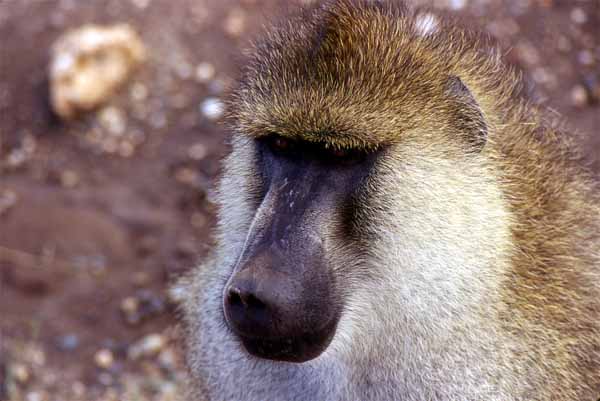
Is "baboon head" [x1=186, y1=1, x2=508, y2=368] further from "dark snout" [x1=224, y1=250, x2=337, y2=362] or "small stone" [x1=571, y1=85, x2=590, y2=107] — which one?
"small stone" [x1=571, y1=85, x2=590, y2=107]

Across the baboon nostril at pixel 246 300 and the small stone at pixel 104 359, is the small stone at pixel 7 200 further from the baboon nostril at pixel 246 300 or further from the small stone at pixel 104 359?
the baboon nostril at pixel 246 300

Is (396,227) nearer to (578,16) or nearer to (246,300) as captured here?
(246,300)

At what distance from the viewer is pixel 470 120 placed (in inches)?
118

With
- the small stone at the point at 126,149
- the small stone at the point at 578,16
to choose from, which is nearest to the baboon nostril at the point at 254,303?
the small stone at the point at 126,149

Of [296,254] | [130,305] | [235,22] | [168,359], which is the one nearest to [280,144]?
[296,254]

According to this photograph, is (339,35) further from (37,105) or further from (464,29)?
(37,105)

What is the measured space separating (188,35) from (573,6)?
2977 millimetres

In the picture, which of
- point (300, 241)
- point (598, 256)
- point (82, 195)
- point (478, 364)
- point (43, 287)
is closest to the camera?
point (300, 241)

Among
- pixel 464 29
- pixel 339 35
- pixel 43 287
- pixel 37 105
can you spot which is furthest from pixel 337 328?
pixel 37 105

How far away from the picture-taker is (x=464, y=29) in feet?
11.6

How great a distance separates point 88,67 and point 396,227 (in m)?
4.23

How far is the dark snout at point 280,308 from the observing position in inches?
106

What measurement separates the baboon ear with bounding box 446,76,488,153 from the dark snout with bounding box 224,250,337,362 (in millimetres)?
676

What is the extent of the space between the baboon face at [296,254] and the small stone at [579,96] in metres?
3.75
